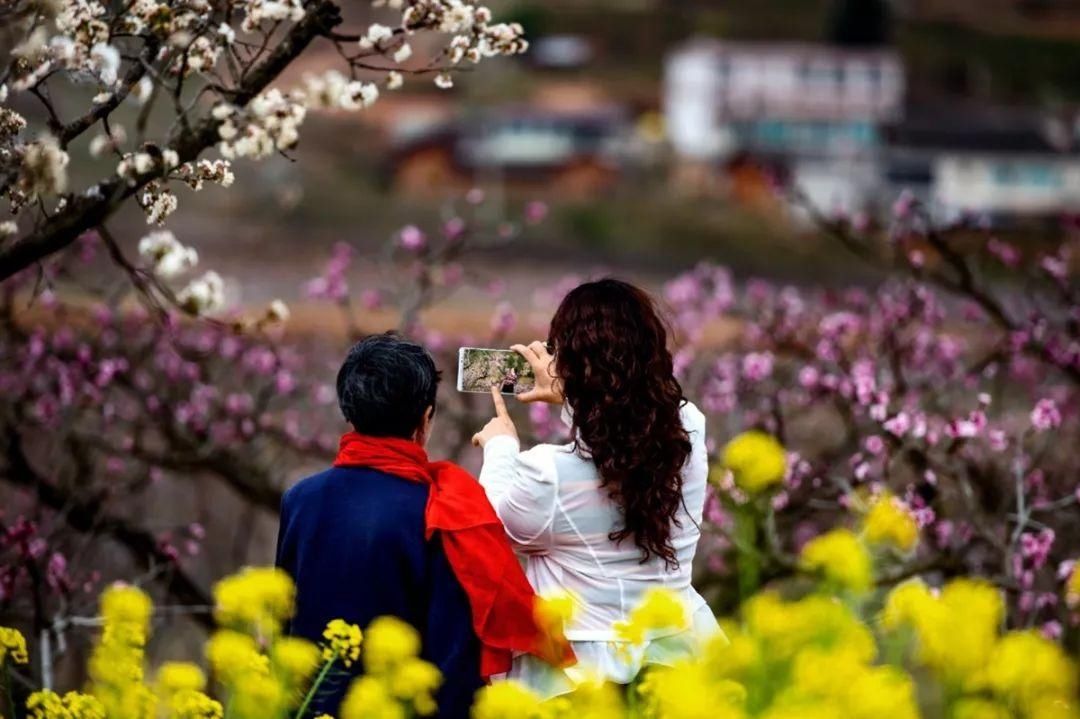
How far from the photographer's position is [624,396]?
10.6 feet

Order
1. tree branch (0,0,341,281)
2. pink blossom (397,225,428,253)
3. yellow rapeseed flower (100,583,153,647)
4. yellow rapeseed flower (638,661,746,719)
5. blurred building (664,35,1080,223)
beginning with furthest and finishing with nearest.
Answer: blurred building (664,35,1080,223) < pink blossom (397,225,428,253) < tree branch (0,0,341,281) < yellow rapeseed flower (100,583,153,647) < yellow rapeseed flower (638,661,746,719)

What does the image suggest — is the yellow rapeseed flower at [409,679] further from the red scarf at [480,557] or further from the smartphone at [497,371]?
the smartphone at [497,371]

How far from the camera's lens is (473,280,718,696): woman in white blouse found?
324 centimetres

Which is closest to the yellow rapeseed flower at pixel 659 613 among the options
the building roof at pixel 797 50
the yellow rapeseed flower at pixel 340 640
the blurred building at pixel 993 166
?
the yellow rapeseed flower at pixel 340 640

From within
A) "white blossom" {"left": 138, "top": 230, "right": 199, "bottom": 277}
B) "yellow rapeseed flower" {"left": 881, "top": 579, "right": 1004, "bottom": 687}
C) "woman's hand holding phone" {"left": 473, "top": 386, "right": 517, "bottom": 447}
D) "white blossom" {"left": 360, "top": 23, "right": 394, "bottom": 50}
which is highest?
"white blossom" {"left": 360, "top": 23, "right": 394, "bottom": 50}

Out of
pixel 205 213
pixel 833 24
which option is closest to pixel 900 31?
pixel 833 24

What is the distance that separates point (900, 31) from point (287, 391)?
64454mm

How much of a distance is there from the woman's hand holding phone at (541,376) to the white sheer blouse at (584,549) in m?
0.11

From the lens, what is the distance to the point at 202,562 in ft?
28.7

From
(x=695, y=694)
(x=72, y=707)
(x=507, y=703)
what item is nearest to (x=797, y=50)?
(x=72, y=707)

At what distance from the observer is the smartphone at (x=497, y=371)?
3432 mm

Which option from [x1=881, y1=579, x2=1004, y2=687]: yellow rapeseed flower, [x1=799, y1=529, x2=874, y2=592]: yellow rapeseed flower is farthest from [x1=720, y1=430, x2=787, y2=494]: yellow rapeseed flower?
[x1=881, y1=579, x2=1004, y2=687]: yellow rapeseed flower

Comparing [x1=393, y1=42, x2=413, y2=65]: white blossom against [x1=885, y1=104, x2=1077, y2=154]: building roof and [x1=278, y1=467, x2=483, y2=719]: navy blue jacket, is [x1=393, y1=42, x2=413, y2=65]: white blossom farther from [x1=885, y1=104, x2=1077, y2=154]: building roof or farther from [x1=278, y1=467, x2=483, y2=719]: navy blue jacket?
[x1=885, y1=104, x2=1077, y2=154]: building roof

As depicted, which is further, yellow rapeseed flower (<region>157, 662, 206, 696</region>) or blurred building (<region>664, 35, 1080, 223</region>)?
blurred building (<region>664, 35, 1080, 223</region>)
